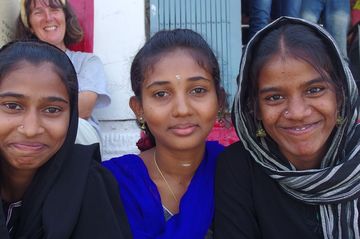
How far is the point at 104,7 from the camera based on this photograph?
12.2 ft

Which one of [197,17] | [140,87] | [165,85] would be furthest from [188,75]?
[197,17]

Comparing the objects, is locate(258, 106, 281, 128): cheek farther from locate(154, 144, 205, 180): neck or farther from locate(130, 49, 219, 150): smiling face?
locate(154, 144, 205, 180): neck

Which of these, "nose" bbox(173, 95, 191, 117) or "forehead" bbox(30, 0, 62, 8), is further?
"forehead" bbox(30, 0, 62, 8)

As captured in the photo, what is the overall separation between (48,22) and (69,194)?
187 cm

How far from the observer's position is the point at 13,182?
2.00 meters

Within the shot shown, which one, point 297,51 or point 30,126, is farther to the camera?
point 297,51

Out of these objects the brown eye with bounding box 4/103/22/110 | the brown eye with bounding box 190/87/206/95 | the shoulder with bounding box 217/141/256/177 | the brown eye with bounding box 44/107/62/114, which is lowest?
the shoulder with bounding box 217/141/256/177

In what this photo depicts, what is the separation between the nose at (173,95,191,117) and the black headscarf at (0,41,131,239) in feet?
1.35

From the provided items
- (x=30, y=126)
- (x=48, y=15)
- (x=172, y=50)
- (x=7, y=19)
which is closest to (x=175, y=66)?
(x=172, y=50)

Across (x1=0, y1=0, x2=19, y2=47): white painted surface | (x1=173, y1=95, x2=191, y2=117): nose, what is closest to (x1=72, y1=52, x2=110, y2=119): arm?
(x1=0, y1=0, x2=19, y2=47): white painted surface

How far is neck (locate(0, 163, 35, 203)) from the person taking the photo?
6.49 feet

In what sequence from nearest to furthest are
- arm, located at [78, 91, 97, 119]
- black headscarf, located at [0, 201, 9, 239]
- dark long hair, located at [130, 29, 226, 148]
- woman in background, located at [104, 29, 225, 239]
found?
black headscarf, located at [0, 201, 9, 239]
woman in background, located at [104, 29, 225, 239]
dark long hair, located at [130, 29, 226, 148]
arm, located at [78, 91, 97, 119]

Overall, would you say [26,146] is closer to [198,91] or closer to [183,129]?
[183,129]

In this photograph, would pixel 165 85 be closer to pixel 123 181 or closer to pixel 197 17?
pixel 123 181
